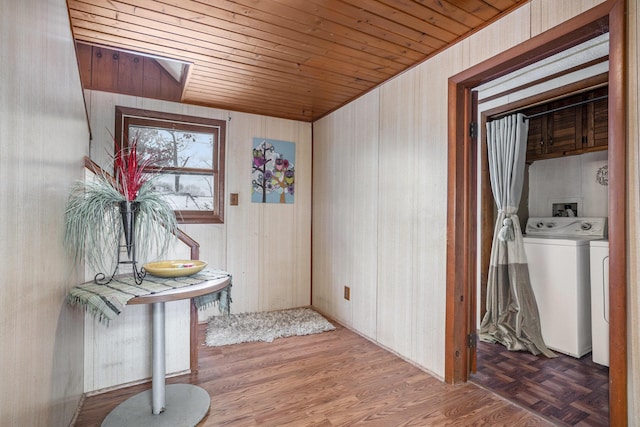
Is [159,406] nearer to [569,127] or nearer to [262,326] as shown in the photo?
[262,326]

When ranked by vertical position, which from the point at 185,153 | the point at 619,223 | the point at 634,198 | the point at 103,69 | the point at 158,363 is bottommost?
the point at 158,363

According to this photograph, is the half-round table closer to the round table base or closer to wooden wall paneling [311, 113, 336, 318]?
the round table base

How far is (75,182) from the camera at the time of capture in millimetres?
1698

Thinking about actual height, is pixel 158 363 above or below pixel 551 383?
above

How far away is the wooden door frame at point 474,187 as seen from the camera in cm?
135

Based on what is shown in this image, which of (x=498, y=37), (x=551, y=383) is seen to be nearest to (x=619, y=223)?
(x=498, y=37)

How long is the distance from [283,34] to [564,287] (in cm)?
289

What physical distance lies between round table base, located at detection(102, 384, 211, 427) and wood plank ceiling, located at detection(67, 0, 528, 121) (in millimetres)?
2264

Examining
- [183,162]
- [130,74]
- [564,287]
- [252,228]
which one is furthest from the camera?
[252,228]

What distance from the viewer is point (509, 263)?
2.86 m

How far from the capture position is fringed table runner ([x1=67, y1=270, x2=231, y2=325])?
1.47 m

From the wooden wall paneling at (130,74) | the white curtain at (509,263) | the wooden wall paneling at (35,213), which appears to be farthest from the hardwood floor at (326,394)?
the wooden wall paneling at (130,74)

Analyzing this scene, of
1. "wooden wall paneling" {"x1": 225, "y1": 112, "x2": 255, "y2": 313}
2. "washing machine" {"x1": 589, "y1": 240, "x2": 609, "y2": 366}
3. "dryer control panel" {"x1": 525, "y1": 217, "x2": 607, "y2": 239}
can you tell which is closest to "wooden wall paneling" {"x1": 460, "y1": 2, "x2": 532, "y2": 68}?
"washing machine" {"x1": 589, "y1": 240, "x2": 609, "y2": 366}

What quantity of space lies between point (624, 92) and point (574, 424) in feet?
5.55
